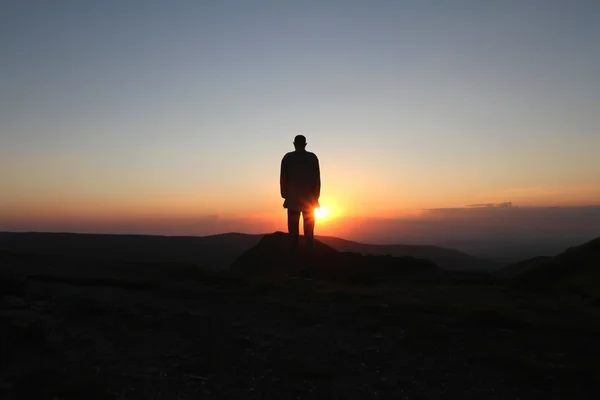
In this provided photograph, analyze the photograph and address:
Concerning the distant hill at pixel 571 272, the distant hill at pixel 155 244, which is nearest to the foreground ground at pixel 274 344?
the distant hill at pixel 571 272

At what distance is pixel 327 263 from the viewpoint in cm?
1506

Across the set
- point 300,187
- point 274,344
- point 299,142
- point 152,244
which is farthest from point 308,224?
point 152,244

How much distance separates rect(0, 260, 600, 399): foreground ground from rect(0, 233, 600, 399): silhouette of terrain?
0.02 metres

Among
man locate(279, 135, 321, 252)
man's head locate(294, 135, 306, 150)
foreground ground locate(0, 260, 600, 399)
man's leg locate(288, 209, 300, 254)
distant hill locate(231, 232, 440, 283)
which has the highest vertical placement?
man's head locate(294, 135, 306, 150)

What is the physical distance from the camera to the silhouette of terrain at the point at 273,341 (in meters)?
4.43

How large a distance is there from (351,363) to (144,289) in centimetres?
417

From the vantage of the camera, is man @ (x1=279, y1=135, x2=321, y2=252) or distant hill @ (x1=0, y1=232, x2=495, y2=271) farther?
distant hill @ (x1=0, y1=232, x2=495, y2=271)

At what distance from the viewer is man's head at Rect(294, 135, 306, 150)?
38.6ft

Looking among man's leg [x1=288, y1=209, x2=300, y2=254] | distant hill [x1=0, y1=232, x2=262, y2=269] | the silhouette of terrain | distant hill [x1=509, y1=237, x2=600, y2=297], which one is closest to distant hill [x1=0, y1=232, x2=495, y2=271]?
distant hill [x1=0, y1=232, x2=262, y2=269]

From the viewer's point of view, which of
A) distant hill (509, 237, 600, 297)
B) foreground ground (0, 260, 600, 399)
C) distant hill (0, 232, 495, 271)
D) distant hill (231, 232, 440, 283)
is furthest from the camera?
distant hill (0, 232, 495, 271)

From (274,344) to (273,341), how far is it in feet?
0.30

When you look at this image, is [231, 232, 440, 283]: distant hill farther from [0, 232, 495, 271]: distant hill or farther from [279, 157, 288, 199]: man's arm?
[0, 232, 495, 271]: distant hill

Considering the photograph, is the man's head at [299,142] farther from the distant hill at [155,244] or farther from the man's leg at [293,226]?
the distant hill at [155,244]

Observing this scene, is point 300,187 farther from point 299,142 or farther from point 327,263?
point 327,263
